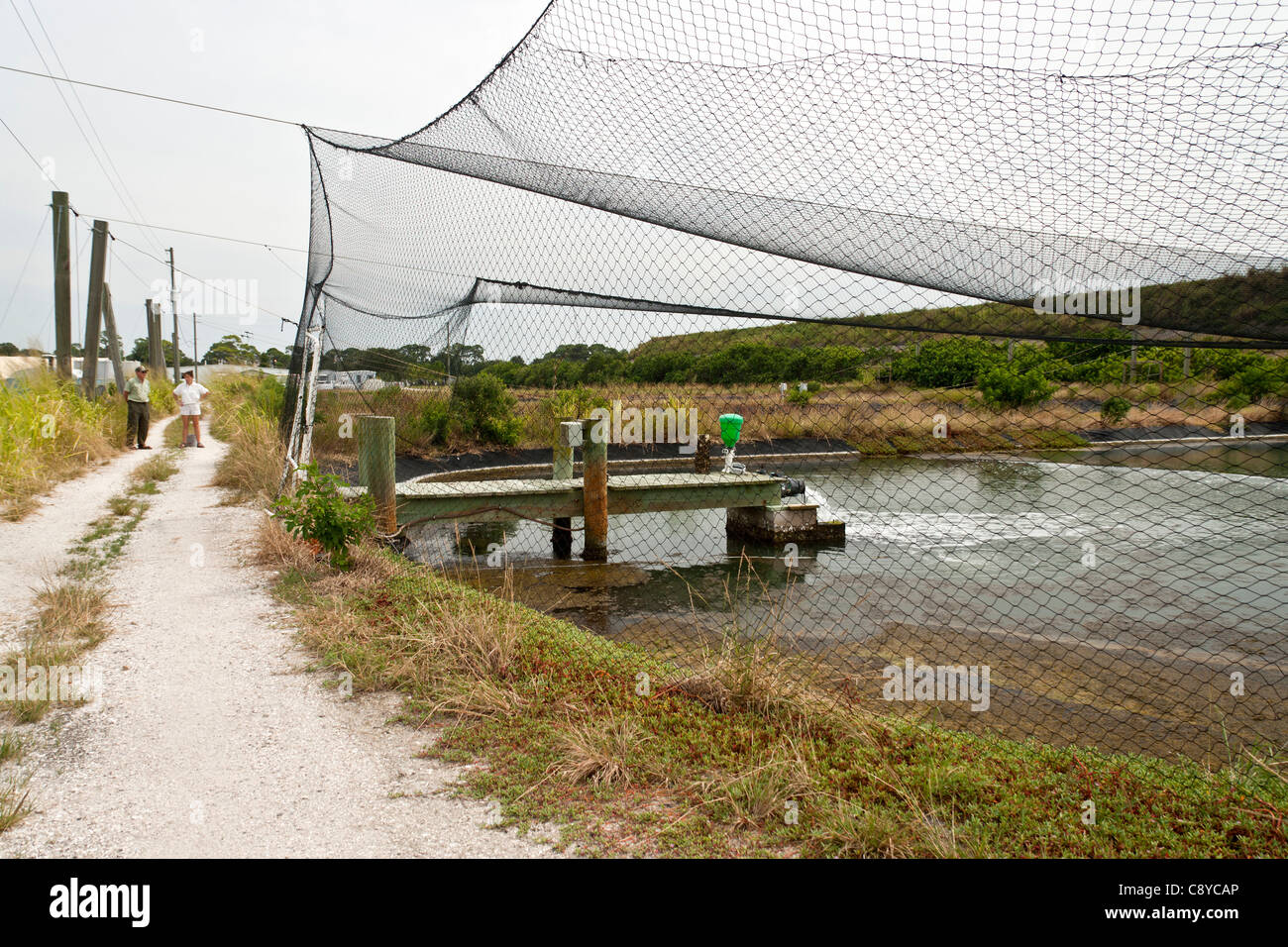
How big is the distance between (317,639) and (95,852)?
7.28ft

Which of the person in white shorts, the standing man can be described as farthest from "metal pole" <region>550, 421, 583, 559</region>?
the standing man

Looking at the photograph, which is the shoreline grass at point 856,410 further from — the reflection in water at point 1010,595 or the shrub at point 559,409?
the reflection in water at point 1010,595

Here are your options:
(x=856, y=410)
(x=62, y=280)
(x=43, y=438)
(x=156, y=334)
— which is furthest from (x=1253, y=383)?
(x=156, y=334)

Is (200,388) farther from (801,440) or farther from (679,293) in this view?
(679,293)

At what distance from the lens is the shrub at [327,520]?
6.22 meters

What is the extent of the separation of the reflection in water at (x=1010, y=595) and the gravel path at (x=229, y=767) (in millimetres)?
1597

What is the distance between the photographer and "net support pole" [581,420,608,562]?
10.0 m

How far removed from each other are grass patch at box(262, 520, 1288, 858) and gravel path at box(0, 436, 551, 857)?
20cm

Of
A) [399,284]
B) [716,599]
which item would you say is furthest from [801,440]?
[399,284]

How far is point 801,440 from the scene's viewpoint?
2200cm

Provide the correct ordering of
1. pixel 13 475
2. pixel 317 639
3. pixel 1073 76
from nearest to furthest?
→ 1. pixel 1073 76
2. pixel 317 639
3. pixel 13 475

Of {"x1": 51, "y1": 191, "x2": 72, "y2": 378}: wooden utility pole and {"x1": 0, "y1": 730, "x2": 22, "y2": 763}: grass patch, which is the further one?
{"x1": 51, "y1": 191, "x2": 72, "y2": 378}: wooden utility pole

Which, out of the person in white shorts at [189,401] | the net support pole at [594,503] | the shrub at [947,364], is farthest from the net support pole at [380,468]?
the person in white shorts at [189,401]

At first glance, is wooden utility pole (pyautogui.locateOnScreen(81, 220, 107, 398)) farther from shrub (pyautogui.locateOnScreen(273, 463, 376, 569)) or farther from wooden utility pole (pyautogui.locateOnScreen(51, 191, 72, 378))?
shrub (pyautogui.locateOnScreen(273, 463, 376, 569))
